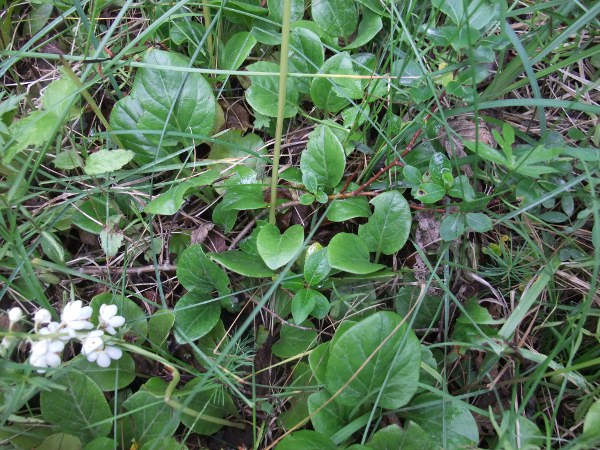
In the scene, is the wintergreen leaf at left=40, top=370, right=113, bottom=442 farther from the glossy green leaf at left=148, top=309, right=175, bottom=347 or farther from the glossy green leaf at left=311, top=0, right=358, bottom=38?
the glossy green leaf at left=311, top=0, right=358, bottom=38

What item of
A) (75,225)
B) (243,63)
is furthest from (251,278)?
(243,63)

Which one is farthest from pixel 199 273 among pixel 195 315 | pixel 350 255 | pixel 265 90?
pixel 265 90

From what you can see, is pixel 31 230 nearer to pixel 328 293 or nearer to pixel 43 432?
pixel 43 432

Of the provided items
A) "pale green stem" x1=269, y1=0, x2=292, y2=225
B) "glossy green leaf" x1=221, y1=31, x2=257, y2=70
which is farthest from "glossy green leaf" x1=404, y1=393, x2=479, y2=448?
"glossy green leaf" x1=221, y1=31, x2=257, y2=70

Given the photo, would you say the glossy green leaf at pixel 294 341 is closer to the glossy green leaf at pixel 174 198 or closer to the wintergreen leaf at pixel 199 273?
the wintergreen leaf at pixel 199 273

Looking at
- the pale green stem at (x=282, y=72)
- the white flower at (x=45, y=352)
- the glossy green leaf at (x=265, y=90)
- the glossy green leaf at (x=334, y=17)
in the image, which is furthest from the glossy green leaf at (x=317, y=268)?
the glossy green leaf at (x=334, y=17)
